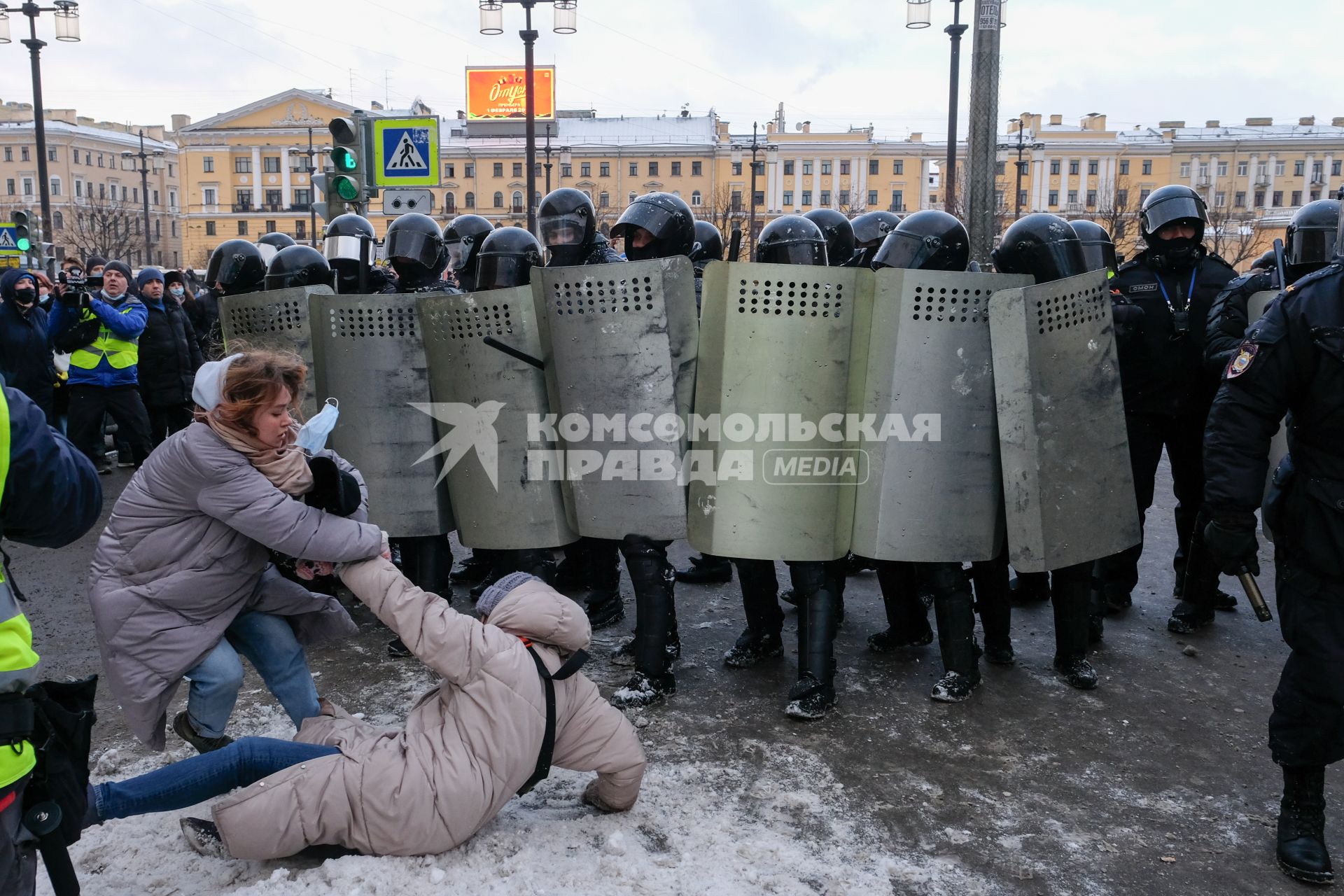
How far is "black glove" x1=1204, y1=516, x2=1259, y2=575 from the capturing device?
3172mm

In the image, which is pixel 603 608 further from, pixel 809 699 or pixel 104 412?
pixel 104 412

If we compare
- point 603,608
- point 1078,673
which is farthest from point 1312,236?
point 603,608

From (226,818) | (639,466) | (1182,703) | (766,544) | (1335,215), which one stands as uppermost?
(1335,215)

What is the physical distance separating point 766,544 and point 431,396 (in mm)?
1644

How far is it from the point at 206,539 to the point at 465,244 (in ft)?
12.5

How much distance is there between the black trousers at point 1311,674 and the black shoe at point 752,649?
88.1 inches

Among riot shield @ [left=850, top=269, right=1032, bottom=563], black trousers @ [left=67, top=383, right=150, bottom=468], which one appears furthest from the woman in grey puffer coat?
black trousers @ [left=67, top=383, right=150, bottom=468]

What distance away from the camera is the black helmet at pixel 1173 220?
533 centimetres

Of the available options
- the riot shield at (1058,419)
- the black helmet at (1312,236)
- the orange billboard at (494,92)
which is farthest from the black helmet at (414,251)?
the orange billboard at (494,92)

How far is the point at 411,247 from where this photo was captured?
5.54 metres

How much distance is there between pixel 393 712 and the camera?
4184 mm

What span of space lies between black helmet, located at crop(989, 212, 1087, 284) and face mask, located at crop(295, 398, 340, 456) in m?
2.83

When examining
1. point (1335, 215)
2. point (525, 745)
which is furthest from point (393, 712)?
point (1335, 215)

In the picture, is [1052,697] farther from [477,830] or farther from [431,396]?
[431,396]
